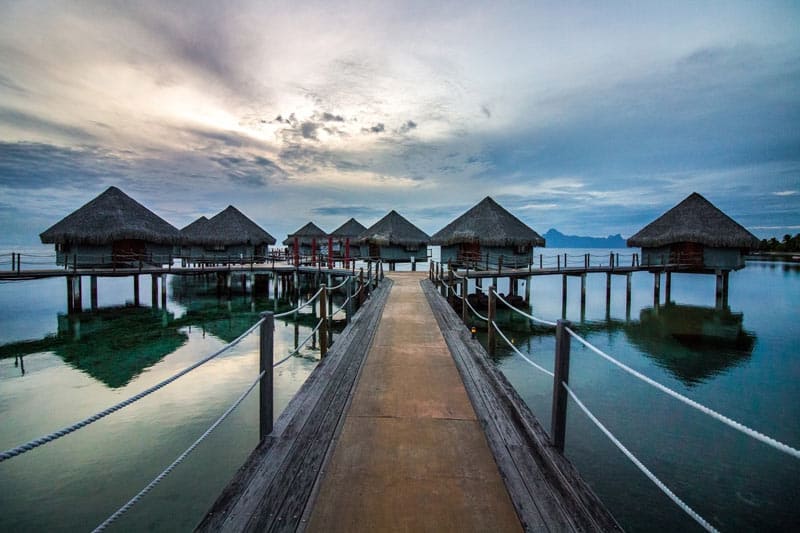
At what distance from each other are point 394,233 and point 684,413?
23.1m

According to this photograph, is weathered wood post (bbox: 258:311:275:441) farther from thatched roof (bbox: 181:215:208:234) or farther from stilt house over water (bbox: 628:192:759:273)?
thatched roof (bbox: 181:215:208:234)

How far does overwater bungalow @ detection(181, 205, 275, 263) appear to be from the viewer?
97.0ft

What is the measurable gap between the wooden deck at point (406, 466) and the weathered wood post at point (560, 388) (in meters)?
0.13

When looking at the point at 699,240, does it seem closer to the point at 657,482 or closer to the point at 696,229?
the point at 696,229

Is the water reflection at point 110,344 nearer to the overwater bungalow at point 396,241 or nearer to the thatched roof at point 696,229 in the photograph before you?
the overwater bungalow at point 396,241

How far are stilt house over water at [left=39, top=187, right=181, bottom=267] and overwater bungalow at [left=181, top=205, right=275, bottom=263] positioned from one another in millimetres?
4169

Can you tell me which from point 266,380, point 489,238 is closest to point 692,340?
point 489,238

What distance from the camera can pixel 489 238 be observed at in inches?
969

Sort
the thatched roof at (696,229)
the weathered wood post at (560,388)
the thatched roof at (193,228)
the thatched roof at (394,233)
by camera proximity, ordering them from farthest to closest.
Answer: the thatched roof at (193,228)
the thatched roof at (394,233)
the thatched roof at (696,229)
the weathered wood post at (560,388)

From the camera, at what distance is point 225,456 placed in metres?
6.50

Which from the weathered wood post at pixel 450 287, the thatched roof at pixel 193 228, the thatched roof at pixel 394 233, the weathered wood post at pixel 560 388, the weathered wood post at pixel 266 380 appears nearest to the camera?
the weathered wood post at pixel 560 388

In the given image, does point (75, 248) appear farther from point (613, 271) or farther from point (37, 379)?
point (613, 271)

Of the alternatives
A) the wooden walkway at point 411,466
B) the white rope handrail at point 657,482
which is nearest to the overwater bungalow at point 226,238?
the wooden walkway at point 411,466

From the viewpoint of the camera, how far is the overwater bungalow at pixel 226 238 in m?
29.6
